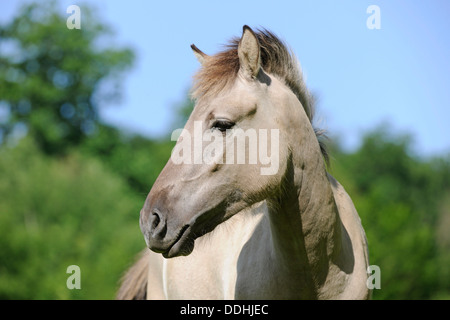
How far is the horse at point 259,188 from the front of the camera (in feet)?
12.8

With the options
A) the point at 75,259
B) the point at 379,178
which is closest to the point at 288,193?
the point at 75,259

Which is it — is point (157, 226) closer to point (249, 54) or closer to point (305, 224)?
point (305, 224)

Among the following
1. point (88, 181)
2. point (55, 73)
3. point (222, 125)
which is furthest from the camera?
point (55, 73)

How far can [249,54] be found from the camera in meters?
4.14

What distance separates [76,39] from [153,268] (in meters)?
52.2

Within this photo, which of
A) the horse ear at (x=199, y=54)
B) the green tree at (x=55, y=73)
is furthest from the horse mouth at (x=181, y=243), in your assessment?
the green tree at (x=55, y=73)

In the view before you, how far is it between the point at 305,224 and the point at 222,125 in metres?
0.98

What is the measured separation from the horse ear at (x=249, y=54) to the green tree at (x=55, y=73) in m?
48.7

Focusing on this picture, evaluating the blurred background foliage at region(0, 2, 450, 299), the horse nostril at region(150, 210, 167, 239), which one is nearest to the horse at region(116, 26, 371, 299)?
the horse nostril at region(150, 210, 167, 239)

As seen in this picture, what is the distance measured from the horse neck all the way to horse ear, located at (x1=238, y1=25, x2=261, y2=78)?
0.71 metres

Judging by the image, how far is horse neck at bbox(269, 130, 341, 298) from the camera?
4203 millimetres

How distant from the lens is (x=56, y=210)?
38.6 meters

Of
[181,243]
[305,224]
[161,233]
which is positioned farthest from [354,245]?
[161,233]

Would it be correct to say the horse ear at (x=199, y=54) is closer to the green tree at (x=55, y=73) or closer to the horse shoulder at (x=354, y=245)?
the horse shoulder at (x=354, y=245)
